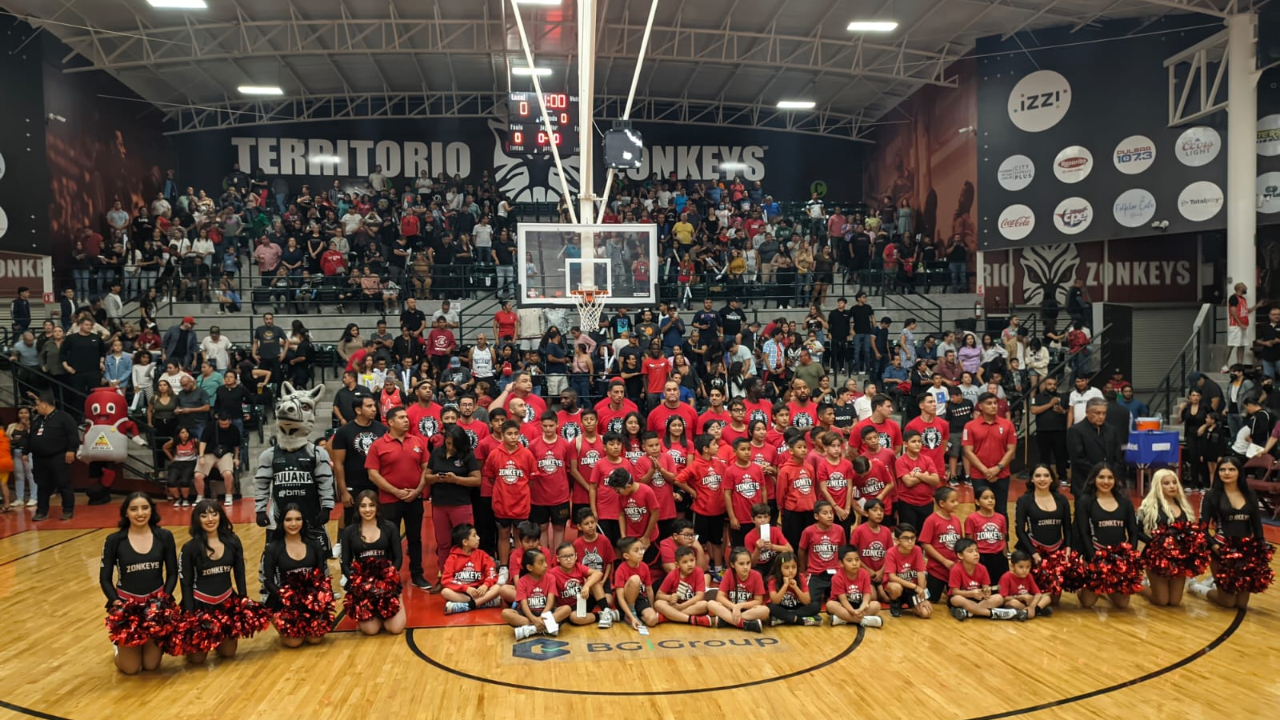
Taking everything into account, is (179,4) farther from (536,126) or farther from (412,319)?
(412,319)

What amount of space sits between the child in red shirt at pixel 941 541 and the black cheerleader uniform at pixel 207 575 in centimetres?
592

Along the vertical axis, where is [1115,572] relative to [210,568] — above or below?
below

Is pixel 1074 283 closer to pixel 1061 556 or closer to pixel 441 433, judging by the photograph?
pixel 1061 556

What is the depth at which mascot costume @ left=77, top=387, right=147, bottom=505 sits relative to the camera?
45.4 feet

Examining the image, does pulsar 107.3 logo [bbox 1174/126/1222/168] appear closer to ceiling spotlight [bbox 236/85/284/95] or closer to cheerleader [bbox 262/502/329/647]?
cheerleader [bbox 262/502/329/647]

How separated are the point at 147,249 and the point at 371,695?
61.6ft

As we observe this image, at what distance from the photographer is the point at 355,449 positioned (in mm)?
9430

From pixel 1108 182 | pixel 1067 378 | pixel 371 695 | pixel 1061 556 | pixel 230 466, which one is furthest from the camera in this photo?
pixel 1108 182

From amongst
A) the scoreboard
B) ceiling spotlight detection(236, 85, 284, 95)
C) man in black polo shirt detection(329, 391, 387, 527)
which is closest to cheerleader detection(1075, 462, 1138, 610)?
man in black polo shirt detection(329, 391, 387, 527)

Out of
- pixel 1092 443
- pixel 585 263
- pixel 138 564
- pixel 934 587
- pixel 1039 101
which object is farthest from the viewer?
pixel 1039 101

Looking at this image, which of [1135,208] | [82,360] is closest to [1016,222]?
[1135,208]

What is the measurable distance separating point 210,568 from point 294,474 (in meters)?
1.20

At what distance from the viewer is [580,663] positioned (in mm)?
7215

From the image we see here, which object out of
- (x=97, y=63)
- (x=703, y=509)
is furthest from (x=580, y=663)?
(x=97, y=63)
